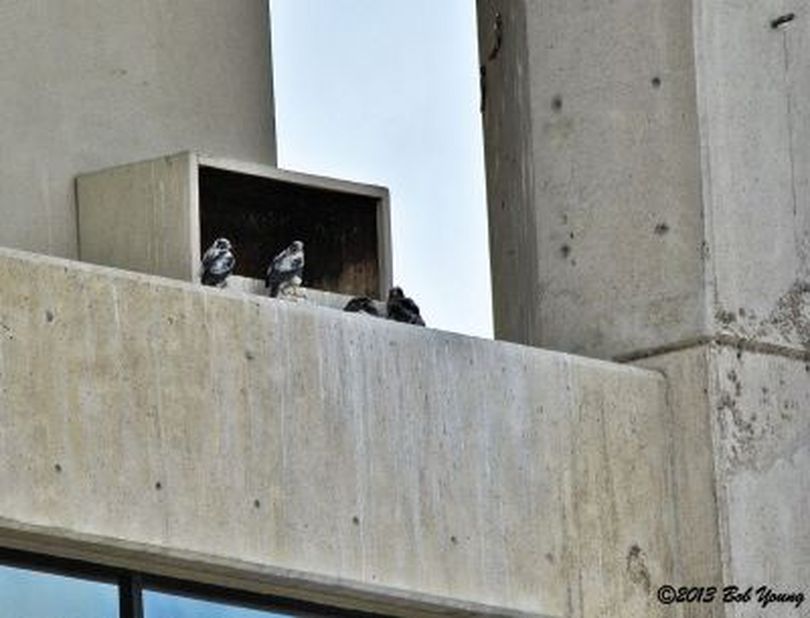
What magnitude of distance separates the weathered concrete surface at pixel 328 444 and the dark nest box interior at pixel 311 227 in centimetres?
113

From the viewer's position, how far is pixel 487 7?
15250 millimetres

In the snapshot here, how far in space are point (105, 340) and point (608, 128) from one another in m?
2.86

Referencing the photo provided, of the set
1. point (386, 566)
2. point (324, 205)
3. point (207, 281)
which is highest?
point (324, 205)

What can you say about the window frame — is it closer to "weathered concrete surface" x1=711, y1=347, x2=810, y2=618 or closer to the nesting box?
the nesting box

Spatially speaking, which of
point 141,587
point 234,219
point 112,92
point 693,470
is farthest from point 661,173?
point 141,587

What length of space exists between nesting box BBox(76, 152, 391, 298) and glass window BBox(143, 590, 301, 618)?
127 cm

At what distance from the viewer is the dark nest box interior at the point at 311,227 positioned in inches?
572

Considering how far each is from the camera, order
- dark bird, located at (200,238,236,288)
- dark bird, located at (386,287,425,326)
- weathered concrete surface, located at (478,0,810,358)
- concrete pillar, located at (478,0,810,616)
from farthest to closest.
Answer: weathered concrete surface, located at (478,0,810,358) < concrete pillar, located at (478,0,810,616) < dark bird, located at (386,287,425,326) < dark bird, located at (200,238,236,288)

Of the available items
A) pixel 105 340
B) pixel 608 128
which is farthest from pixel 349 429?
pixel 608 128

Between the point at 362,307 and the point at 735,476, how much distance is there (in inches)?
55.4

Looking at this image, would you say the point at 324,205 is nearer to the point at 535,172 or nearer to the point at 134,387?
the point at 535,172

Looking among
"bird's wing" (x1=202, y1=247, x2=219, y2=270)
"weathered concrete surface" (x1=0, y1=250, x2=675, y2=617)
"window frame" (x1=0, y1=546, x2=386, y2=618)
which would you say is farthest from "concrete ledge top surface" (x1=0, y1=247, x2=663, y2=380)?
"window frame" (x1=0, y1=546, x2=386, y2=618)

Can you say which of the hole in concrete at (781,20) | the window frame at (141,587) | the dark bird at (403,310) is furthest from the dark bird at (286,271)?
the hole in concrete at (781,20)

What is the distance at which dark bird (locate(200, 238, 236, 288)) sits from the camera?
1321cm
